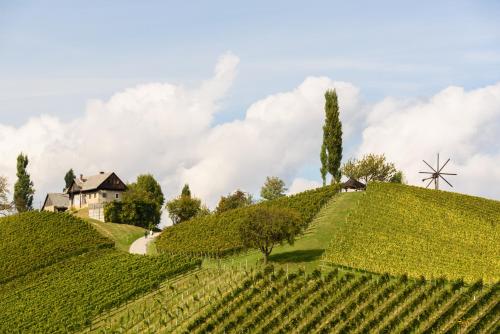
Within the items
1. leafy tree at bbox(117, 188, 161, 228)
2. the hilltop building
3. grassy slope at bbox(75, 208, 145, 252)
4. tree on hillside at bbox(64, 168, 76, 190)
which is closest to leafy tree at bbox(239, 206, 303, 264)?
grassy slope at bbox(75, 208, 145, 252)

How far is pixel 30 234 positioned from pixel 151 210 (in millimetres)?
23370

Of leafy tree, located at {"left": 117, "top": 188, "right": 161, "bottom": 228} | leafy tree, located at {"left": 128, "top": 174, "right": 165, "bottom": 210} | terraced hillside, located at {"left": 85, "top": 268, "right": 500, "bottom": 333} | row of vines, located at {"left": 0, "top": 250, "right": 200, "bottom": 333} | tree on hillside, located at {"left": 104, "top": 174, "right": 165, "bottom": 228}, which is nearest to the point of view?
terraced hillside, located at {"left": 85, "top": 268, "right": 500, "bottom": 333}

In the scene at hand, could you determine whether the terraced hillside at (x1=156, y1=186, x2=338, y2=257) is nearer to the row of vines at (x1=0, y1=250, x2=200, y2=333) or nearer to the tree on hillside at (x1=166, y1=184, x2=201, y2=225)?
the row of vines at (x1=0, y1=250, x2=200, y2=333)

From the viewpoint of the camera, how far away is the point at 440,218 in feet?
262

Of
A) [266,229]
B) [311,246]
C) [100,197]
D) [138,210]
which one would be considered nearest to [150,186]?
[100,197]

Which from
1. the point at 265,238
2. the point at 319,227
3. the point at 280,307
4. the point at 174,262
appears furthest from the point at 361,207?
the point at 280,307

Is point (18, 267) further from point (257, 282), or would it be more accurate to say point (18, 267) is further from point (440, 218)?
point (440, 218)

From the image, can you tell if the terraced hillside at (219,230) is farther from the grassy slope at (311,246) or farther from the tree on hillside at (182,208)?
the tree on hillside at (182,208)

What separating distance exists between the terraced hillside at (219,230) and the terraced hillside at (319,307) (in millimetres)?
19248

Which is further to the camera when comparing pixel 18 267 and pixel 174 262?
pixel 18 267

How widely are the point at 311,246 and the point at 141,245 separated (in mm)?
28994

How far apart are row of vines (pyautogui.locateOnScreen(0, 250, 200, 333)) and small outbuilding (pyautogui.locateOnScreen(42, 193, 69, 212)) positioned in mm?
55753

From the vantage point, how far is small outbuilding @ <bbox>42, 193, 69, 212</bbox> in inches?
5512

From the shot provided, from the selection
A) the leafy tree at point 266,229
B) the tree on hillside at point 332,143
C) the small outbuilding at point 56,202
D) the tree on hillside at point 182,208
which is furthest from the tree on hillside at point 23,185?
the leafy tree at point 266,229
